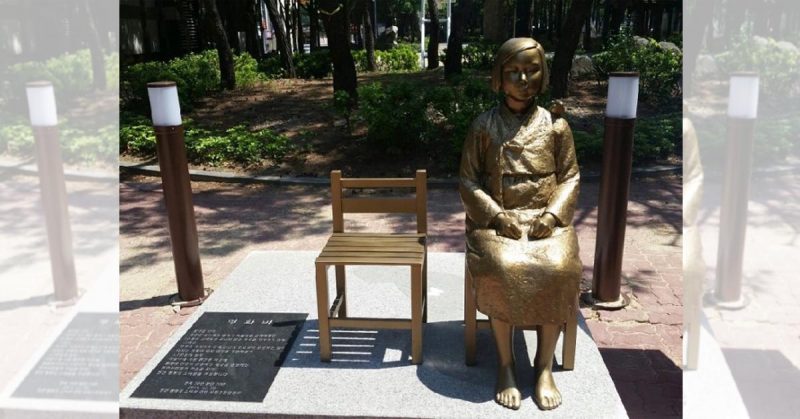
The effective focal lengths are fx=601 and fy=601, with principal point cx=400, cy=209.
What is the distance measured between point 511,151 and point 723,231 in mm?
1613

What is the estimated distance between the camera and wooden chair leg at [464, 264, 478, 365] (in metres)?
3.26

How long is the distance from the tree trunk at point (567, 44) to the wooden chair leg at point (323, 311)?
9.08 m

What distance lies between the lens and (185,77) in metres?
13.2

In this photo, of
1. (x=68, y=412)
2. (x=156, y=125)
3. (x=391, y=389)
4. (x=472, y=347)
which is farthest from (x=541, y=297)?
(x=156, y=125)

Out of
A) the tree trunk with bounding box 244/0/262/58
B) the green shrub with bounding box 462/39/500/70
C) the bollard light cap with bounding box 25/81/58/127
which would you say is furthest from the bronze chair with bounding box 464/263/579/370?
the tree trunk with bounding box 244/0/262/58

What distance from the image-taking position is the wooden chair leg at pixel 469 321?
128 inches

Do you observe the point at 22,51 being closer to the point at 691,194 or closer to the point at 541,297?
the point at 541,297

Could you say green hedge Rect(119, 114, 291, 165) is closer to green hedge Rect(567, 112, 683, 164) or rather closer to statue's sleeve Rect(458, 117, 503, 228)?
green hedge Rect(567, 112, 683, 164)

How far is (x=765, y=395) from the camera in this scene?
316cm

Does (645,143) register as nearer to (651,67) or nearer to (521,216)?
(651,67)

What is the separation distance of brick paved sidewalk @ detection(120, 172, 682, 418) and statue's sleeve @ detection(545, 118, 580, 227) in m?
1.14

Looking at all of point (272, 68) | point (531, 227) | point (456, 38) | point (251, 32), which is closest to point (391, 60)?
point (272, 68)

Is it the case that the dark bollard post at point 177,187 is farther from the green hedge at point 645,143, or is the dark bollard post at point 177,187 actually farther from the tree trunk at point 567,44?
the tree trunk at point 567,44

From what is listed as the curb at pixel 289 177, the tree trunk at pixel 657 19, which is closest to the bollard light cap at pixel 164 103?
the curb at pixel 289 177
